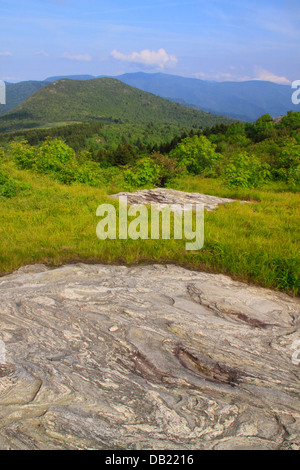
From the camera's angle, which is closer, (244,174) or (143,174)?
(143,174)

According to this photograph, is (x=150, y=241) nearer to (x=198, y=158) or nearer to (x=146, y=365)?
(x=146, y=365)

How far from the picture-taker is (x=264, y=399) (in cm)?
275

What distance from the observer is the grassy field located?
565 centimetres

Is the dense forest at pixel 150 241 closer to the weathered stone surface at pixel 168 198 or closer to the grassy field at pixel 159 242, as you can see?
the grassy field at pixel 159 242

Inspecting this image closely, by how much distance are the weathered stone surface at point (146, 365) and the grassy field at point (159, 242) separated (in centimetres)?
77

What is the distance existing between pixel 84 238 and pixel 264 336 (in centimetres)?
459

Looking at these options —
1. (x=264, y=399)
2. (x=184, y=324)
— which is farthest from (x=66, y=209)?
(x=264, y=399)

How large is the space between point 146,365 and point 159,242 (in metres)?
3.82

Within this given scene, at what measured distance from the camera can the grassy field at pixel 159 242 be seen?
A: 18.5 ft

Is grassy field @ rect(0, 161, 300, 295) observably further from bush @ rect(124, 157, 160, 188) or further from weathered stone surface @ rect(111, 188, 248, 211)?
bush @ rect(124, 157, 160, 188)

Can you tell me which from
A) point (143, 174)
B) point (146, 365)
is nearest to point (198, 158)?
point (143, 174)

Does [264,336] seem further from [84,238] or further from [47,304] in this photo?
[84,238]

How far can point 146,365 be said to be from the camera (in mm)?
3160

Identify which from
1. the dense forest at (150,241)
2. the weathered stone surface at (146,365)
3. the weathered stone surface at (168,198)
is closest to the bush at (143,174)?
the dense forest at (150,241)
